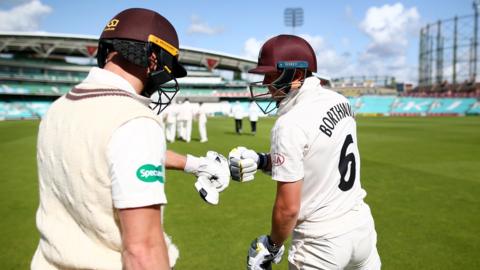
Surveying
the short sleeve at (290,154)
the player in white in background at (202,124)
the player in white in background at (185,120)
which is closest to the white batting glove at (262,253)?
the short sleeve at (290,154)

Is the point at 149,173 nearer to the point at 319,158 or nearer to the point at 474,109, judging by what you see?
the point at 319,158

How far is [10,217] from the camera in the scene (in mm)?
6363

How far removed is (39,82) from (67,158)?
7553cm

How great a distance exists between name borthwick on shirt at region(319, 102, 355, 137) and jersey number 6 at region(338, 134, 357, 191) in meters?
0.16

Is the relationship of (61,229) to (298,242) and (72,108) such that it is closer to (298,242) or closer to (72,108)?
(72,108)

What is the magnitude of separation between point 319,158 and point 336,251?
618 mm

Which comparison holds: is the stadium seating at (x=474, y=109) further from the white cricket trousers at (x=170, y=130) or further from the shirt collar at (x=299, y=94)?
the shirt collar at (x=299, y=94)

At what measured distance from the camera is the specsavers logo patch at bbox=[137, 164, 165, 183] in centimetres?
142

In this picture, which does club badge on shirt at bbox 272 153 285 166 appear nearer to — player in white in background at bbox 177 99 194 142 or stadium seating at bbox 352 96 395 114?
player in white in background at bbox 177 99 194 142

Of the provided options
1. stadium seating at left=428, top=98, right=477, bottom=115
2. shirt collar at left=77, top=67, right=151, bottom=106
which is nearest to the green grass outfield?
shirt collar at left=77, top=67, right=151, bottom=106

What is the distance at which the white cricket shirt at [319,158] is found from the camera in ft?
7.50

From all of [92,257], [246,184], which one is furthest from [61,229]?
[246,184]

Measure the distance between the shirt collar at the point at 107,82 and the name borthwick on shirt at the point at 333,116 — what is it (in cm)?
120

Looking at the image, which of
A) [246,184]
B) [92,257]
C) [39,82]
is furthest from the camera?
[39,82]
